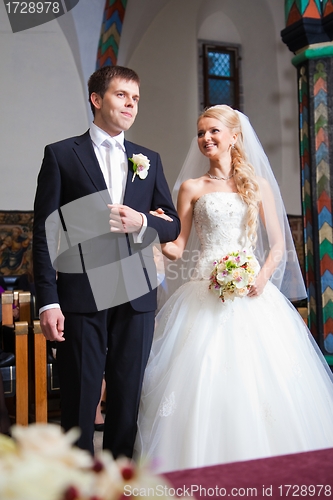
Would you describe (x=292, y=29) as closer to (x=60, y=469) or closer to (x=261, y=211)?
(x=261, y=211)

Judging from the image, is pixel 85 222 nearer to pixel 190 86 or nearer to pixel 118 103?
pixel 118 103

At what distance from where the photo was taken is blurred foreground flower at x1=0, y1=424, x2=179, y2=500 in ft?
1.98

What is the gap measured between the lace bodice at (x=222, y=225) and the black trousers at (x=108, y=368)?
89 cm

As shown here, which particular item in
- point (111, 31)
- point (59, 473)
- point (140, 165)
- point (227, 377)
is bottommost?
point (227, 377)

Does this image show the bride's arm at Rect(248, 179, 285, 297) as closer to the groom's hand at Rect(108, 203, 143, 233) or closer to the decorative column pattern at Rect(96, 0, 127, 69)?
the groom's hand at Rect(108, 203, 143, 233)

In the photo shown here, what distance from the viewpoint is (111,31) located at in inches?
355

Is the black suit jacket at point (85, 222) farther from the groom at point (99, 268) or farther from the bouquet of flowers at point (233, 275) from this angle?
the bouquet of flowers at point (233, 275)

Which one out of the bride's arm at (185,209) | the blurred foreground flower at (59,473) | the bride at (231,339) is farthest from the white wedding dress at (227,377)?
the blurred foreground flower at (59,473)

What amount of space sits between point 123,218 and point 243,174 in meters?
1.26

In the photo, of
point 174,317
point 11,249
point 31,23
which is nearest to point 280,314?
point 174,317

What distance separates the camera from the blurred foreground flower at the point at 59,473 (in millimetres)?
604

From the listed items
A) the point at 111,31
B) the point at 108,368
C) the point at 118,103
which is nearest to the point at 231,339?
the point at 108,368

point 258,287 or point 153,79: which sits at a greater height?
point 153,79

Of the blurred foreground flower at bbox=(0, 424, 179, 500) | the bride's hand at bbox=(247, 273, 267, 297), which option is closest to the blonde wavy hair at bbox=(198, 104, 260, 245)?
the bride's hand at bbox=(247, 273, 267, 297)
